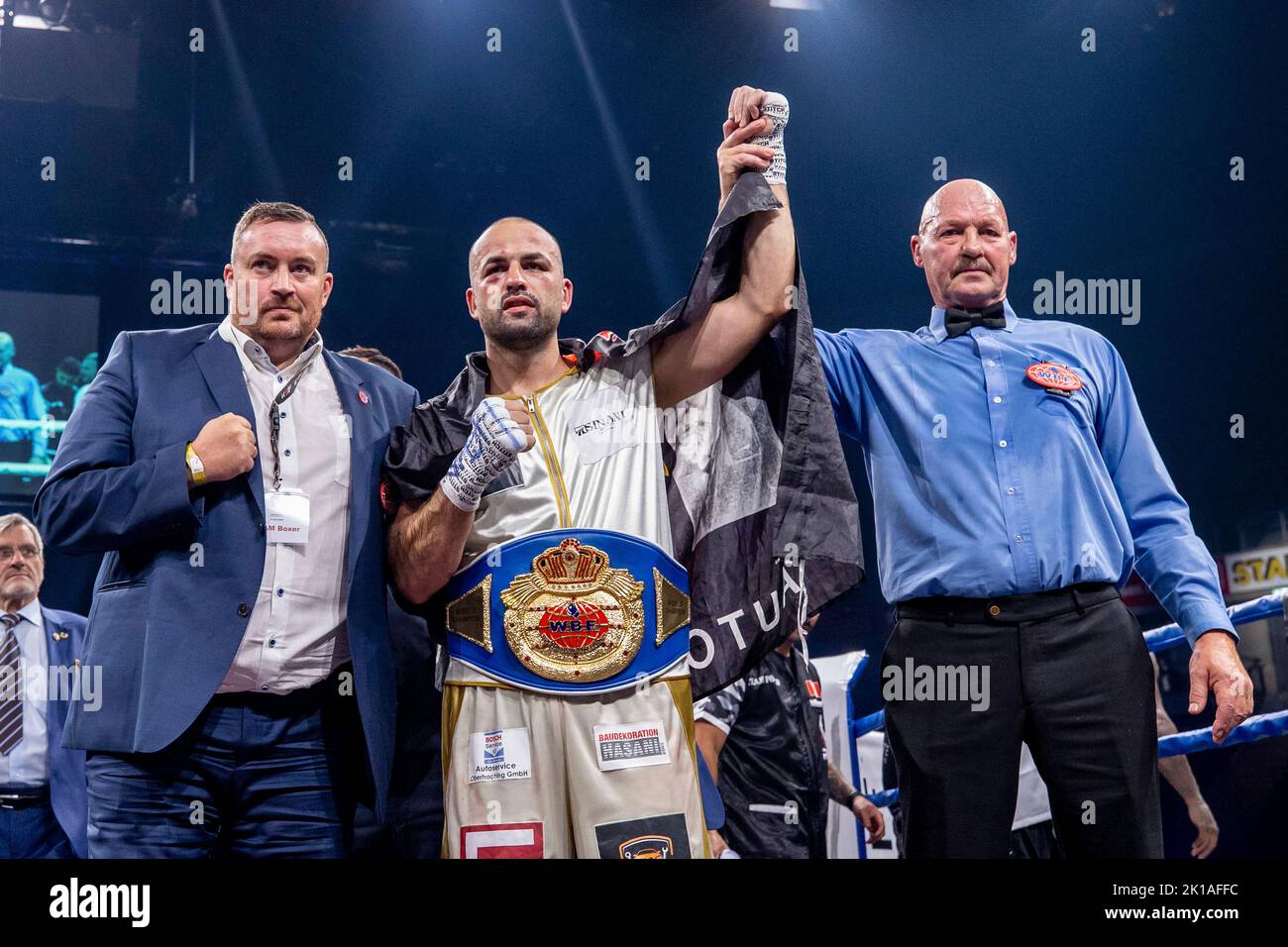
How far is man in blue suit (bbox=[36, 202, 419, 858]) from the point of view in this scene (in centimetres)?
188

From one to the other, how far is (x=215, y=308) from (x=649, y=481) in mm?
1107

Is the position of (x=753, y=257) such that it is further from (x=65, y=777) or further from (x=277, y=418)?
(x=65, y=777)

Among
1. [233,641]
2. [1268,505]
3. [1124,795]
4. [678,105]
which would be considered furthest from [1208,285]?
[233,641]

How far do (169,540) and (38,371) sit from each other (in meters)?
1.09

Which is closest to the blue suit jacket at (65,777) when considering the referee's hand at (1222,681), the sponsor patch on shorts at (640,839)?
the sponsor patch on shorts at (640,839)

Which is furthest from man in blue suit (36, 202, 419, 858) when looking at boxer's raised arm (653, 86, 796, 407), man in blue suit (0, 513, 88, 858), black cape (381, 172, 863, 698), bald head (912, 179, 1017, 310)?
bald head (912, 179, 1017, 310)

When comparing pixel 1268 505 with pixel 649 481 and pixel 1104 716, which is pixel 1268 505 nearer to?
pixel 1104 716

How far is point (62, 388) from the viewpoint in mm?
2816

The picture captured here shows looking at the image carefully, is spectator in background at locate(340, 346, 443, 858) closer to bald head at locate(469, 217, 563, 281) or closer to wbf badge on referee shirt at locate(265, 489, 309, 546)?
wbf badge on referee shirt at locate(265, 489, 309, 546)

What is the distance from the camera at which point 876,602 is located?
451 centimetres

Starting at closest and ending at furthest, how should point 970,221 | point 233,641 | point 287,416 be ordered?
1. point 233,641
2. point 287,416
3. point 970,221

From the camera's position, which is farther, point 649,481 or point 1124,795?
point 649,481

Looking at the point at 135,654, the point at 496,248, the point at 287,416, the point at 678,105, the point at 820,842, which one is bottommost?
the point at 820,842

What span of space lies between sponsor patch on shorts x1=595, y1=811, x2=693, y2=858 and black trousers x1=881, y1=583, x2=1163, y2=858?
441 mm
